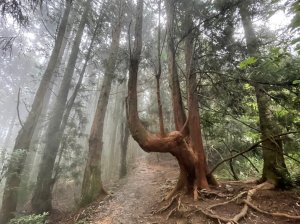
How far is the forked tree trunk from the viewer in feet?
16.1

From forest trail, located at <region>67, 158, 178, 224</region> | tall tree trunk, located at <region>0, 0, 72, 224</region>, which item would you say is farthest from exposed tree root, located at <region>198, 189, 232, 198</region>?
tall tree trunk, located at <region>0, 0, 72, 224</region>

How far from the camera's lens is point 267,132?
6180 millimetres

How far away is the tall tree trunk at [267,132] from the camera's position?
561cm

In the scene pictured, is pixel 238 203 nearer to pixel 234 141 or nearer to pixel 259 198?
pixel 259 198

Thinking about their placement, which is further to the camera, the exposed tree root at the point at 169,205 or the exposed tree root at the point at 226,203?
the exposed tree root at the point at 169,205

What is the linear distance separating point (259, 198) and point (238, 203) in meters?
0.51

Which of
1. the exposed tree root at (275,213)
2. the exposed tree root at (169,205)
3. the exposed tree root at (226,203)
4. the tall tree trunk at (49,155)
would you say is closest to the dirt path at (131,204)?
the exposed tree root at (169,205)

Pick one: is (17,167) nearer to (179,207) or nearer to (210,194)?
(179,207)

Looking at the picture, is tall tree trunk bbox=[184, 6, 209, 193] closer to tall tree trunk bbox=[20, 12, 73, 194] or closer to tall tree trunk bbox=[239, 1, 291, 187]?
tall tree trunk bbox=[239, 1, 291, 187]

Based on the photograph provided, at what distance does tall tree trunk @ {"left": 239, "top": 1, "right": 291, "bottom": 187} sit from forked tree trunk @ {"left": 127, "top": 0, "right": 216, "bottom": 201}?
1706 mm

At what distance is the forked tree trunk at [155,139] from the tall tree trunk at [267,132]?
5.60ft

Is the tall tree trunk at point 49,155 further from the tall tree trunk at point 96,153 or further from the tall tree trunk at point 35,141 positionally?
the tall tree trunk at point 96,153

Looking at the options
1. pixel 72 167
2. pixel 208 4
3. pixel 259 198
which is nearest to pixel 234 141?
pixel 259 198

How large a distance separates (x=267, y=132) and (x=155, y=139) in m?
3.26
